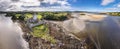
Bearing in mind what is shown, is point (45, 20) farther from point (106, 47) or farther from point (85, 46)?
point (106, 47)

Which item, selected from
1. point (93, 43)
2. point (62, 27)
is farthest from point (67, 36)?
point (93, 43)

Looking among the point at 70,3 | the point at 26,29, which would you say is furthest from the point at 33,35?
the point at 70,3

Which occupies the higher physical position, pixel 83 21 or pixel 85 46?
pixel 83 21

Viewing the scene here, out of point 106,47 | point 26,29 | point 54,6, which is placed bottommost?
point 106,47

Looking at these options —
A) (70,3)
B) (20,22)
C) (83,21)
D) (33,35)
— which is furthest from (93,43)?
(20,22)

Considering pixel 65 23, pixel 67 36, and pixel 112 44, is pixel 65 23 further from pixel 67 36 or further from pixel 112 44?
pixel 112 44

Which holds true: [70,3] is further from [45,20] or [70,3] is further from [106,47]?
[106,47]

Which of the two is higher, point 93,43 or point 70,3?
point 70,3
